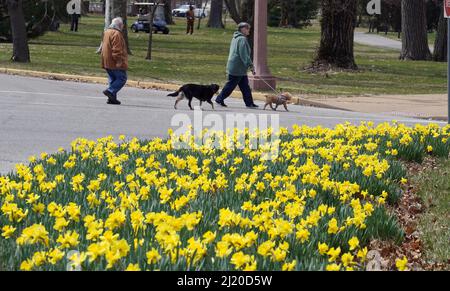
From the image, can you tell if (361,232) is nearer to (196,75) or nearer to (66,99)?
(66,99)

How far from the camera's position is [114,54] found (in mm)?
18047

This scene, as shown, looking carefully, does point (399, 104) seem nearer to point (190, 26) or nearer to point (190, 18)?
point (190, 18)

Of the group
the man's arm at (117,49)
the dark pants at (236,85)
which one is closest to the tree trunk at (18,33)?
the man's arm at (117,49)

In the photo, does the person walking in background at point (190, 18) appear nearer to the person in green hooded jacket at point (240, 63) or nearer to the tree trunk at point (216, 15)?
the tree trunk at point (216, 15)

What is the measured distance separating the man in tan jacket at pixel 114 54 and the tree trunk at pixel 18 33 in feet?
37.6

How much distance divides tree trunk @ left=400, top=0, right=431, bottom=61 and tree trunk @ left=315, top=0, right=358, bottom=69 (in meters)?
10.1

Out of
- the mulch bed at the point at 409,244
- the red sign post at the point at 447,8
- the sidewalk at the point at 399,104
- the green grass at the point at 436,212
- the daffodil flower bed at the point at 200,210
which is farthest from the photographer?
the sidewalk at the point at 399,104

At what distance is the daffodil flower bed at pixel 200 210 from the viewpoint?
5.17 metres

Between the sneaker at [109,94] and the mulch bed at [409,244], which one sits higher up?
the mulch bed at [409,244]

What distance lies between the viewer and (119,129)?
14664 millimetres

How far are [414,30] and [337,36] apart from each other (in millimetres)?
10972

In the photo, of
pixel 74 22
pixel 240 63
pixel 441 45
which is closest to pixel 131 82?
pixel 240 63

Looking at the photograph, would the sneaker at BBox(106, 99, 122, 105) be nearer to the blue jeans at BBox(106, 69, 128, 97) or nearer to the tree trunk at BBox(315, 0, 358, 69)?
the blue jeans at BBox(106, 69, 128, 97)

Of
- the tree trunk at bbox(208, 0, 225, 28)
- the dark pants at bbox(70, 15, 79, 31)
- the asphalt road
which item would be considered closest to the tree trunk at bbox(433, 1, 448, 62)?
the asphalt road
